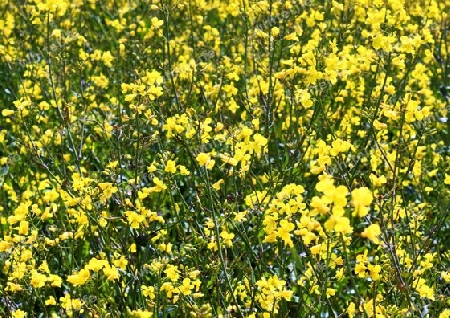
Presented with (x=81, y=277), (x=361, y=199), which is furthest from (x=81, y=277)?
(x=361, y=199)

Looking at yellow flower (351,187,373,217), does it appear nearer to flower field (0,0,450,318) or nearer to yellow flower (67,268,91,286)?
flower field (0,0,450,318)

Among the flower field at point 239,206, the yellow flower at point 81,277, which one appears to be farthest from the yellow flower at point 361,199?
the yellow flower at point 81,277

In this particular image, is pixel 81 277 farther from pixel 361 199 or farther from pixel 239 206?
pixel 239 206

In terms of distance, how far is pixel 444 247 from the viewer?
3.85 m

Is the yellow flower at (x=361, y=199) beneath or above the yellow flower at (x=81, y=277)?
beneath

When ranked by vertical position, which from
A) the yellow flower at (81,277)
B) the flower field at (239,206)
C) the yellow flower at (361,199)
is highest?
the flower field at (239,206)

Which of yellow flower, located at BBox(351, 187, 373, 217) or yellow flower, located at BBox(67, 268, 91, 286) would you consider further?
yellow flower, located at BBox(67, 268, 91, 286)

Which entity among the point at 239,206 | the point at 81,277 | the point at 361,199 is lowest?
the point at 361,199

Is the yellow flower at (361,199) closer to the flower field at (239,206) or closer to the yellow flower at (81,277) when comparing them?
the flower field at (239,206)

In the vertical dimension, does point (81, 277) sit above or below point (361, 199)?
above

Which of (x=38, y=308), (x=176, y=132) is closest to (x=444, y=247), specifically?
(x=176, y=132)

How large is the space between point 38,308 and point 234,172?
4.68 ft

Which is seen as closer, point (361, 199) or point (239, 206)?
point (361, 199)

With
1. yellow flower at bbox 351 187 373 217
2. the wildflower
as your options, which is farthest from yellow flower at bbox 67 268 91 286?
yellow flower at bbox 351 187 373 217
